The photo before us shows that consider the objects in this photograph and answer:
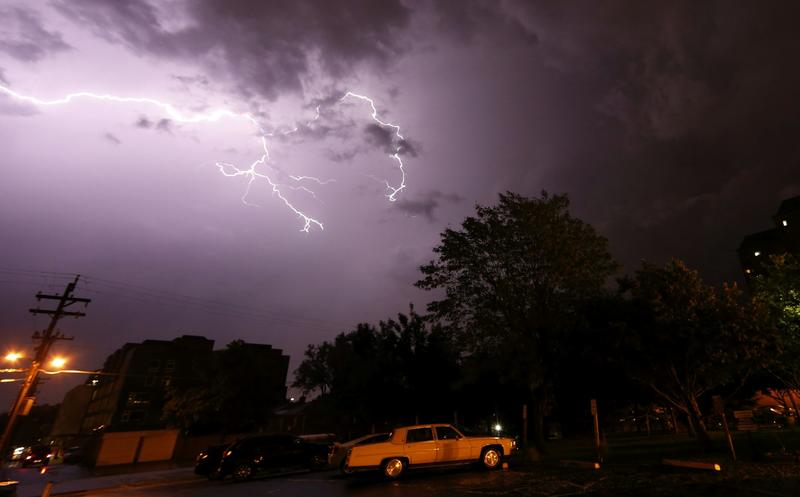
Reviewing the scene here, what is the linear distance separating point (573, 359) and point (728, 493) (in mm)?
13224

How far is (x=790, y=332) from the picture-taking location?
1827 centimetres

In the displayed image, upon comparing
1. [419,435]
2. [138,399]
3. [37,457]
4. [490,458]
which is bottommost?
[37,457]

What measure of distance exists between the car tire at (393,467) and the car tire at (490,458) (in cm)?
316

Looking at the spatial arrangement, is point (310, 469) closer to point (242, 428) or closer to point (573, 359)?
point (573, 359)

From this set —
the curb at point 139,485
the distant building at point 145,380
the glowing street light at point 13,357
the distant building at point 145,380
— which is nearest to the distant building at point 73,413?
the distant building at point 145,380

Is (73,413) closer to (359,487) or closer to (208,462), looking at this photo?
(208,462)

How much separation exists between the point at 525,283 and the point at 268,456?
15.0 meters

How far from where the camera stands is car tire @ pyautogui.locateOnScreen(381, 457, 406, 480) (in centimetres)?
1424

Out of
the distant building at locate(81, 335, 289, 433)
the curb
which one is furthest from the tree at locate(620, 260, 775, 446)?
the distant building at locate(81, 335, 289, 433)

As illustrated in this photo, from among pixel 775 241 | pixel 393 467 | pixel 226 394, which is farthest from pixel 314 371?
pixel 775 241

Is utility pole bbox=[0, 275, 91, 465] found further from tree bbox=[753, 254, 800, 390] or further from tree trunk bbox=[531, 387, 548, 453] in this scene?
tree bbox=[753, 254, 800, 390]

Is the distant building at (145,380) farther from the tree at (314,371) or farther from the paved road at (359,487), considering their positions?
the paved road at (359,487)

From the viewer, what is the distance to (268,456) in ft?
59.5

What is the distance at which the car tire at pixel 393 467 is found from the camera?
46.7 ft
